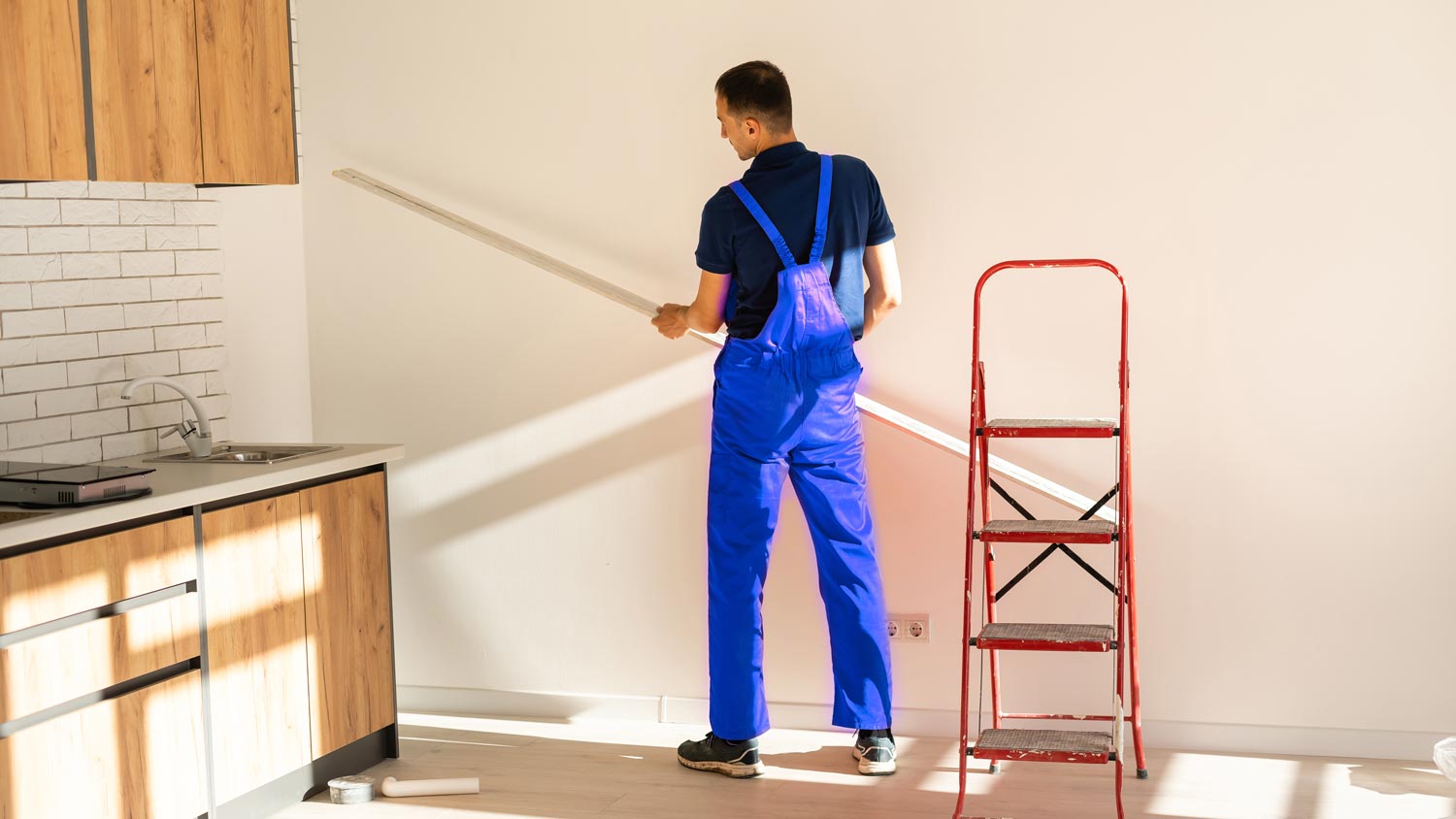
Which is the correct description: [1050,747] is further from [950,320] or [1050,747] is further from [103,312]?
[103,312]

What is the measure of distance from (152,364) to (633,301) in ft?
4.39

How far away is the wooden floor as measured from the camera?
3518 mm

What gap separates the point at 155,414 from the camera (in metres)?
4.01

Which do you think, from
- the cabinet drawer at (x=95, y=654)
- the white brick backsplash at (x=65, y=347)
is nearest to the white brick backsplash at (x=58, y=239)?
the white brick backsplash at (x=65, y=347)

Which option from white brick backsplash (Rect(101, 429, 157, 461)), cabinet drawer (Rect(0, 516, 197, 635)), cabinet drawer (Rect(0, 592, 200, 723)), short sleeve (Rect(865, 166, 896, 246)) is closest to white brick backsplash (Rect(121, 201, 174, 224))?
white brick backsplash (Rect(101, 429, 157, 461))

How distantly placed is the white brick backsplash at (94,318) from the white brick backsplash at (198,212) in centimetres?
37

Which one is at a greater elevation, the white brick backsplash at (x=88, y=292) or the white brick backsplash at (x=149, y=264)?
the white brick backsplash at (x=149, y=264)

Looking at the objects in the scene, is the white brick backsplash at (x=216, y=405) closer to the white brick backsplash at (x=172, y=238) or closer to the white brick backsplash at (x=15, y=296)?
the white brick backsplash at (x=172, y=238)

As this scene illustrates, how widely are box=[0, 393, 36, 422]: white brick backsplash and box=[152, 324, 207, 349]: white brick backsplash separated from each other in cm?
46

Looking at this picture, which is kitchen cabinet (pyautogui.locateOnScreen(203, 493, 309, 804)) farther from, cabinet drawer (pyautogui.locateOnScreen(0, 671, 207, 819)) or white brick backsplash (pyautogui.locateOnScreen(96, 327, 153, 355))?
white brick backsplash (pyautogui.locateOnScreen(96, 327, 153, 355))

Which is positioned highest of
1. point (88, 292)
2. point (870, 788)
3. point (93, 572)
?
point (88, 292)

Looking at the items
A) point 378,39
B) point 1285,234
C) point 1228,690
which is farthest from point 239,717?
point 1285,234

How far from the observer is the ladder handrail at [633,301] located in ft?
13.0

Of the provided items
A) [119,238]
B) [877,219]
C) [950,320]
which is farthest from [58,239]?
[950,320]
